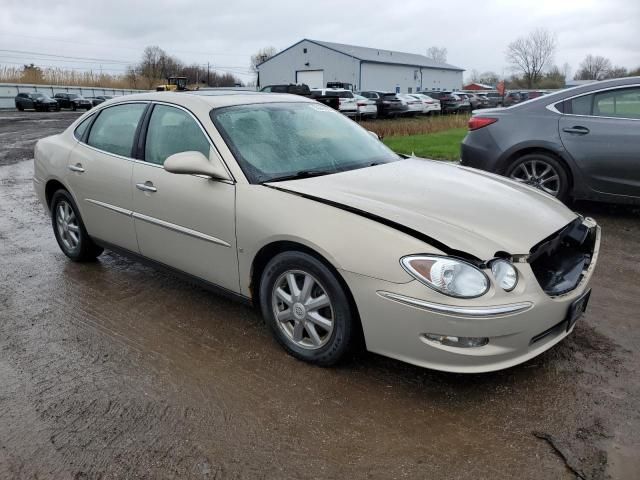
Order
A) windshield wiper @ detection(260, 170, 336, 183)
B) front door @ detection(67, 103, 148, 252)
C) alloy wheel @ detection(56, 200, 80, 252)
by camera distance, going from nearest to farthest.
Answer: windshield wiper @ detection(260, 170, 336, 183)
front door @ detection(67, 103, 148, 252)
alloy wheel @ detection(56, 200, 80, 252)

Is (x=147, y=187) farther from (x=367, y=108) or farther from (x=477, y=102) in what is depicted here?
(x=477, y=102)

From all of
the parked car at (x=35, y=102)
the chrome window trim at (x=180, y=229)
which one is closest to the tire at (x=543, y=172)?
the chrome window trim at (x=180, y=229)

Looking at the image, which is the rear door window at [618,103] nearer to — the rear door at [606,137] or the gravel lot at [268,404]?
the rear door at [606,137]

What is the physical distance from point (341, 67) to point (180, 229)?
5456cm

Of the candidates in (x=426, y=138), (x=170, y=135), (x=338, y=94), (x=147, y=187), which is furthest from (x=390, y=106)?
(x=147, y=187)

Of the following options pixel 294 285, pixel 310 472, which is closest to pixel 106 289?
pixel 294 285

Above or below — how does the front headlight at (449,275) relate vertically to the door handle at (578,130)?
below

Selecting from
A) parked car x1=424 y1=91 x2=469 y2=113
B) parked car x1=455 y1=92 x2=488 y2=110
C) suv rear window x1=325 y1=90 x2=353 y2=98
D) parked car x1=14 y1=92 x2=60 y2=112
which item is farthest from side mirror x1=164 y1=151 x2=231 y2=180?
parked car x1=14 y1=92 x2=60 y2=112

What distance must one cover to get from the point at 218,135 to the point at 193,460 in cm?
206

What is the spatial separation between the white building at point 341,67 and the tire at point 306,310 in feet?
178

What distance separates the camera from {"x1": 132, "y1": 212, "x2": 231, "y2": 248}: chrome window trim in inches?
140

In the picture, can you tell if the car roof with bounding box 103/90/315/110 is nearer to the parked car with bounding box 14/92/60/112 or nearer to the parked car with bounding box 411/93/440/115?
the parked car with bounding box 411/93/440/115

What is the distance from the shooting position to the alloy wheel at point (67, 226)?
16.6 ft

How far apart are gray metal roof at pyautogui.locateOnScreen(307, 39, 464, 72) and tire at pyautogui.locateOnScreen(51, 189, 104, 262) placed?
53.0 metres
